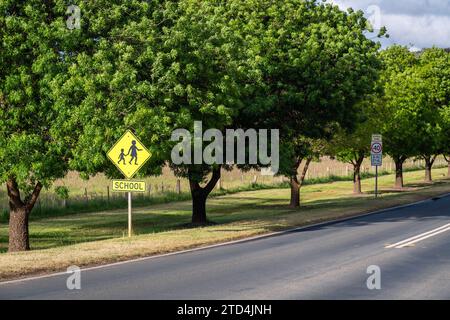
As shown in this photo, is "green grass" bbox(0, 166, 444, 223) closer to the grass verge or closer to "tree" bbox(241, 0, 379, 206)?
the grass verge

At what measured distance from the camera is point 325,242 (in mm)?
18031

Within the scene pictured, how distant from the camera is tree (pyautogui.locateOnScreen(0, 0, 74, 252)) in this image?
768 inches

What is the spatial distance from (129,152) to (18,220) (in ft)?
19.1

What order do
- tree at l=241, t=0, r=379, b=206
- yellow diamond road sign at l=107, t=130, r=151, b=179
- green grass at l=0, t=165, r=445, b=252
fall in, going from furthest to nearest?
tree at l=241, t=0, r=379, b=206
green grass at l=0, t=165, r=445, b=252
yellow diamond road sign at l=107, t=130, r=151, b=179

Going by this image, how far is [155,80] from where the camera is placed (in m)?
22.0

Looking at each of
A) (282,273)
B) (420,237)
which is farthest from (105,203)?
(282,273)

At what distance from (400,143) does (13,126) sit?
3416 centimetres

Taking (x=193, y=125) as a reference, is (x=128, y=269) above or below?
below

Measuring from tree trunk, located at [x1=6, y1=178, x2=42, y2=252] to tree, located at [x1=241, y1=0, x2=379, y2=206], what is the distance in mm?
10364

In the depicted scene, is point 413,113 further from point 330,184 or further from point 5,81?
point 5,81

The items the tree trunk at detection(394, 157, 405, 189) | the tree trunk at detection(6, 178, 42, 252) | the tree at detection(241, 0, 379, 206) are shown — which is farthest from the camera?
the tree trunk at detection(394, 157, 405, 189)

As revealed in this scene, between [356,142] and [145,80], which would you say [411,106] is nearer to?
[356,142]

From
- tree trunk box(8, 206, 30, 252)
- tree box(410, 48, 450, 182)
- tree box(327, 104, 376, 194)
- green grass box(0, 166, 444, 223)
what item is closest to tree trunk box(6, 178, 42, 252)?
A: tree trunk box(8, 206, 30, 252)
